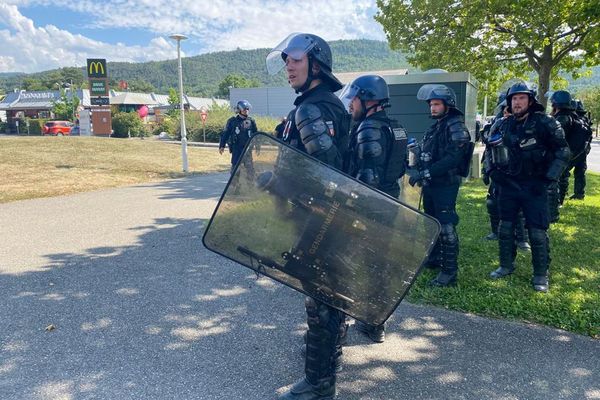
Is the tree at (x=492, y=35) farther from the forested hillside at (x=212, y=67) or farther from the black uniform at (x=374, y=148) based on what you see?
the forested hillside at (x=212, y=67)

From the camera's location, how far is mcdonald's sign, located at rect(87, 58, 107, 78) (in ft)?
87.4

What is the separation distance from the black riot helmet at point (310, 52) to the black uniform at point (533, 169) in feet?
7.83

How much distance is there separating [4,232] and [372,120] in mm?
6081

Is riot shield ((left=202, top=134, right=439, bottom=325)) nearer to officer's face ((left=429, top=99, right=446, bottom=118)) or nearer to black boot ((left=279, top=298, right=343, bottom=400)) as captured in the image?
black boot ((left=279, top=298, right=343, bottom=400))

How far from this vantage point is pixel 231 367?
2797mm

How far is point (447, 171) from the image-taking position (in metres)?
4.07

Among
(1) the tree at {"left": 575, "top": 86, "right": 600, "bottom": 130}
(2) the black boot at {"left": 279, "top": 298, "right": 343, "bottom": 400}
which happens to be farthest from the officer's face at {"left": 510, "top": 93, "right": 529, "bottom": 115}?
(1) the tree at {"left": 575, "top": 86, "right": 600, "bottom": 130}

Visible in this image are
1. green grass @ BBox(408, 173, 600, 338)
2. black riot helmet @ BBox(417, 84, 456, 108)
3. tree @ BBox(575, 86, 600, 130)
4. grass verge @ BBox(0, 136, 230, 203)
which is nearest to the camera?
green grass @ BBox(408, 173, 600, 338)

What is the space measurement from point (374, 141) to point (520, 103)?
85.5 inches

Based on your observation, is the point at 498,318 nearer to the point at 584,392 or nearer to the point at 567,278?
the point at 584,392

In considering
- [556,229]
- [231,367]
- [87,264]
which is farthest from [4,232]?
[556,229]

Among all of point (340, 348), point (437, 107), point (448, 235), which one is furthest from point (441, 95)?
point (340, 348)

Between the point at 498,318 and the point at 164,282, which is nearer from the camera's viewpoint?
the point at 498,318

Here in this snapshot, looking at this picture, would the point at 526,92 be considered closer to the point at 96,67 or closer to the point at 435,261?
the point at 435,261
